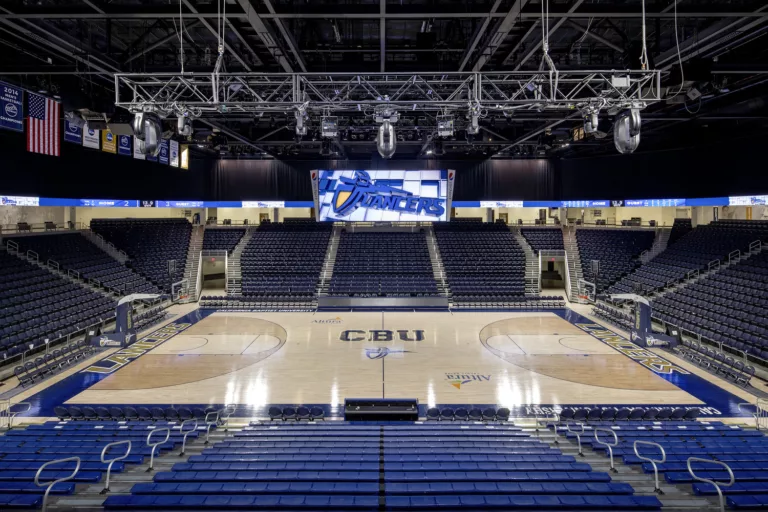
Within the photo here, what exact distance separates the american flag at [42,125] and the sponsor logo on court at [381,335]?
13.1 metres

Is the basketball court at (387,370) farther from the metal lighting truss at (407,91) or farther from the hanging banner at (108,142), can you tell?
the hanging banner at (108,142)

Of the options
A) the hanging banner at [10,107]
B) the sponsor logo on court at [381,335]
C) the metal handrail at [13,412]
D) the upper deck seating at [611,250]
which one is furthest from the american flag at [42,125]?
the upper deck seating at [611,250]

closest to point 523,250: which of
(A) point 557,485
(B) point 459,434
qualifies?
(B) point 459,434

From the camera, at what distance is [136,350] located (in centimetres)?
1652

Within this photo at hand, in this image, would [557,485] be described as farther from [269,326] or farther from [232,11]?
[269,326]

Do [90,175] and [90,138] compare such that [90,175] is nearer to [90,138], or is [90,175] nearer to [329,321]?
[90,138]

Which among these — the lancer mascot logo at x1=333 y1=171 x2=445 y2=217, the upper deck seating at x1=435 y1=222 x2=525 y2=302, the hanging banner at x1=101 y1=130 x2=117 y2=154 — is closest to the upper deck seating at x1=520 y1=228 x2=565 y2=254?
the upper deck seating at x1=435 y1=222 x2=525 y2=302

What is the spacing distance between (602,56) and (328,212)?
17402mm

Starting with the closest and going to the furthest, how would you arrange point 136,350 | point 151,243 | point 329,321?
1. point 136,350
2. point 329,321
3. point 151,243

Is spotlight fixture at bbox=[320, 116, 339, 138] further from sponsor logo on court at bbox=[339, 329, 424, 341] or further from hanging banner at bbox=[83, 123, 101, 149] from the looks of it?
hanging banner at bbox=[83, 123, 101, 149]

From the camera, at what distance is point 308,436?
27.3 feet

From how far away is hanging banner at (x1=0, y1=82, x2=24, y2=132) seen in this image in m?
12.7

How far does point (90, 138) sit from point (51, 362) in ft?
28.8

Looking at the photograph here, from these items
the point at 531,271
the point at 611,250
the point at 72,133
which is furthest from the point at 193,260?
the point at 611,250
